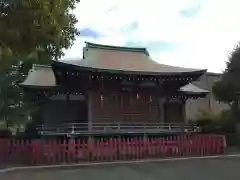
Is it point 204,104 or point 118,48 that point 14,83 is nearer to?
point 118,48

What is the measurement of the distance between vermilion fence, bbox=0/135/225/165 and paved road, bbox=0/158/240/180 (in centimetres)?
247

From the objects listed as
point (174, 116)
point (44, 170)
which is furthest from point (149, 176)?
point (174, 116)

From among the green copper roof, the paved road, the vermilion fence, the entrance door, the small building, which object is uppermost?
the green copper roof

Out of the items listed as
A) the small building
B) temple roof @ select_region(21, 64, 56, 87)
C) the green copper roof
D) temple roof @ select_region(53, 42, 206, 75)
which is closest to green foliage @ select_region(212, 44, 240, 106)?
temple roof @ select_region(53, 42, 206, 75)

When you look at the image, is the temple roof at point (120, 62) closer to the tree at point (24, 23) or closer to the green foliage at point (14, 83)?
the tree at point (24, 23)

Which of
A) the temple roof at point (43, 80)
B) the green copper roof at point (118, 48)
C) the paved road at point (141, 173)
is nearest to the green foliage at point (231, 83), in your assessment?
the temple roof at point (43, 80)

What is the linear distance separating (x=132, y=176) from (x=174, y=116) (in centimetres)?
1170

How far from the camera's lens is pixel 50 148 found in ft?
50.3

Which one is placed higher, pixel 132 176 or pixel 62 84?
pixel 62 84

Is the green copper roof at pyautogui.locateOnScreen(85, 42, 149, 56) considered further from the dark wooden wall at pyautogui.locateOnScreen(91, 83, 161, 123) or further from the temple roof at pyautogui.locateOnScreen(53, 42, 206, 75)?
the dark wooden wall at pyautogui.locateOnScreen(91, 83, 161, 123)

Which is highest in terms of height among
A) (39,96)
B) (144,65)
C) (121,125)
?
(144,65)

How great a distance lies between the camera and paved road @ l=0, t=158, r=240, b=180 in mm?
10320

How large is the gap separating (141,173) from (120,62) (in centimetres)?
1032

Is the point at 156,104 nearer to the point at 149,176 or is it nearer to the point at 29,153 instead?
the point at 29,153
